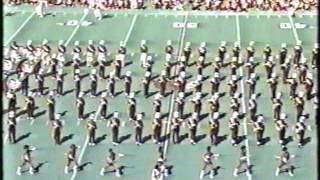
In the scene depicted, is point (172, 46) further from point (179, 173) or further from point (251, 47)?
point (179, 173)

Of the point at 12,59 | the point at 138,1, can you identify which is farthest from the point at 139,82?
the point at 138,1

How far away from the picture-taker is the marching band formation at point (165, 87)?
15.3 metres

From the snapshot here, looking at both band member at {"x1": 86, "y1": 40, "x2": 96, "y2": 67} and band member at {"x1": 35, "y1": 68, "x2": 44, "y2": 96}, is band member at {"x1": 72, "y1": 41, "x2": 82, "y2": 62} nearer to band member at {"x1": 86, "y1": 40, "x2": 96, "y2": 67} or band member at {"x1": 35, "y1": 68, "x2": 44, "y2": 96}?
band member at {"x1": 86, "y1": 40, "x2": 96, "y2": 67}

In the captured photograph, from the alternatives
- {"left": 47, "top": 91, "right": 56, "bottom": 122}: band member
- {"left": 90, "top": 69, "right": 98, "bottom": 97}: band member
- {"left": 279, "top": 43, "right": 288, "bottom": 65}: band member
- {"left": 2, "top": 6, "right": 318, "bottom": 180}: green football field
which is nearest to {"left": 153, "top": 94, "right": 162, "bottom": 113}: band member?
{"left": 2, "top": 6, "right": 318, "bottom": 180}: green football field

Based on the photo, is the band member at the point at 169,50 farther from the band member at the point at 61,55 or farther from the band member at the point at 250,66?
the band member at the point at 61,55

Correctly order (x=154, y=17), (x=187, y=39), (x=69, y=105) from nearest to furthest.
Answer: (x=69, y=105), (x=187, y=39), (x=154, y=17)

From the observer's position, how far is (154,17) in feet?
82.7

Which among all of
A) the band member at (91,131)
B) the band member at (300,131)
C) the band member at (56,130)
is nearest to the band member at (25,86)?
the band member at (56,130)

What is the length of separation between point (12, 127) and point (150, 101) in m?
3.69

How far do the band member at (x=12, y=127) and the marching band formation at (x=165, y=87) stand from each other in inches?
0.7

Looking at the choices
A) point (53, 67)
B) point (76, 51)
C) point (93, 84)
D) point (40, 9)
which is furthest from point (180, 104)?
point (40, 9)

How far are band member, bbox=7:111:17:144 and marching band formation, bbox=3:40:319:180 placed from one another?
0.06 feet

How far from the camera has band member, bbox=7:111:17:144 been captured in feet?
49.9

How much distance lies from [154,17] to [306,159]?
11.0m
